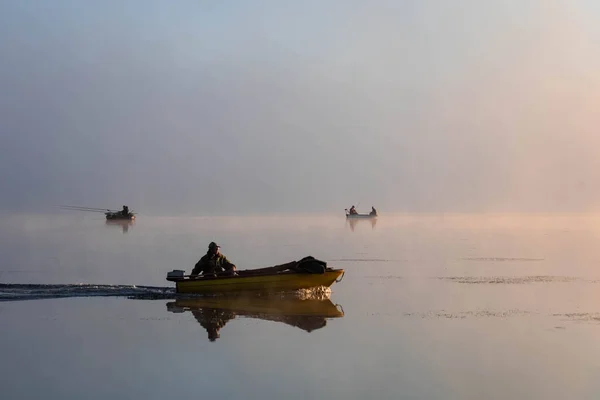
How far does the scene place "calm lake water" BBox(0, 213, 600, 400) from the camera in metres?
14.3

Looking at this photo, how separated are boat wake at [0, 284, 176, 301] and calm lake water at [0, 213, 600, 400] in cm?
6

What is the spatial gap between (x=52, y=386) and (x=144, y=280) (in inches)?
646

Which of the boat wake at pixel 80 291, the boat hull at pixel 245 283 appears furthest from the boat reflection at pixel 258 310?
the boat wake at pixel 80 291

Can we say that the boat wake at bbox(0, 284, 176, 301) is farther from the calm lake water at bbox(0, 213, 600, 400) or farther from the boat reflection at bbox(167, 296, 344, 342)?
the boat reflection at bbox(167, 296, 344, 342)

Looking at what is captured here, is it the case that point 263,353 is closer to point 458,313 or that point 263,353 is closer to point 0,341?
point 0,341

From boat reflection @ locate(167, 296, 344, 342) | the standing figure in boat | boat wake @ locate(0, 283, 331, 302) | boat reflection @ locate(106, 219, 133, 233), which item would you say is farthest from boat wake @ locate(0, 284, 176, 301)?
boat reflection @ locate(106, 219, 133, 233)

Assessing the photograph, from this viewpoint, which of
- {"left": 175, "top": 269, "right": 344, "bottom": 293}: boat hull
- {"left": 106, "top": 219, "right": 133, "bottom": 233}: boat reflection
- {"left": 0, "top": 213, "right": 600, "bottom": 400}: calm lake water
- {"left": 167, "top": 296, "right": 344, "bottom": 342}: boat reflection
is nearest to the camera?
{"left": 0, "top": 213, "right": 600, "bottom": 400}: calm lake water

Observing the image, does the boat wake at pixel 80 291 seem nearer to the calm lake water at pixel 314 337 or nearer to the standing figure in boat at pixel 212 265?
the calm lake water at pixel 314 337

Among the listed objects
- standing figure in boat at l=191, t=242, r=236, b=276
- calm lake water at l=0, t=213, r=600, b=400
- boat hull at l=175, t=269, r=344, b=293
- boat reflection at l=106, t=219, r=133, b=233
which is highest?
boat reflection at l=106, t=219, r=133, b=233

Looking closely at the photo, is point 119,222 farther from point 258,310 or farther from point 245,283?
point 258,310

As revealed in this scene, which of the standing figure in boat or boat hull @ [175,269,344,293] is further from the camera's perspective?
the standing figure in boat

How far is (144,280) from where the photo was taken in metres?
30.4

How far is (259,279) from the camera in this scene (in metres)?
25.8

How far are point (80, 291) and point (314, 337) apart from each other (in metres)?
10.2
